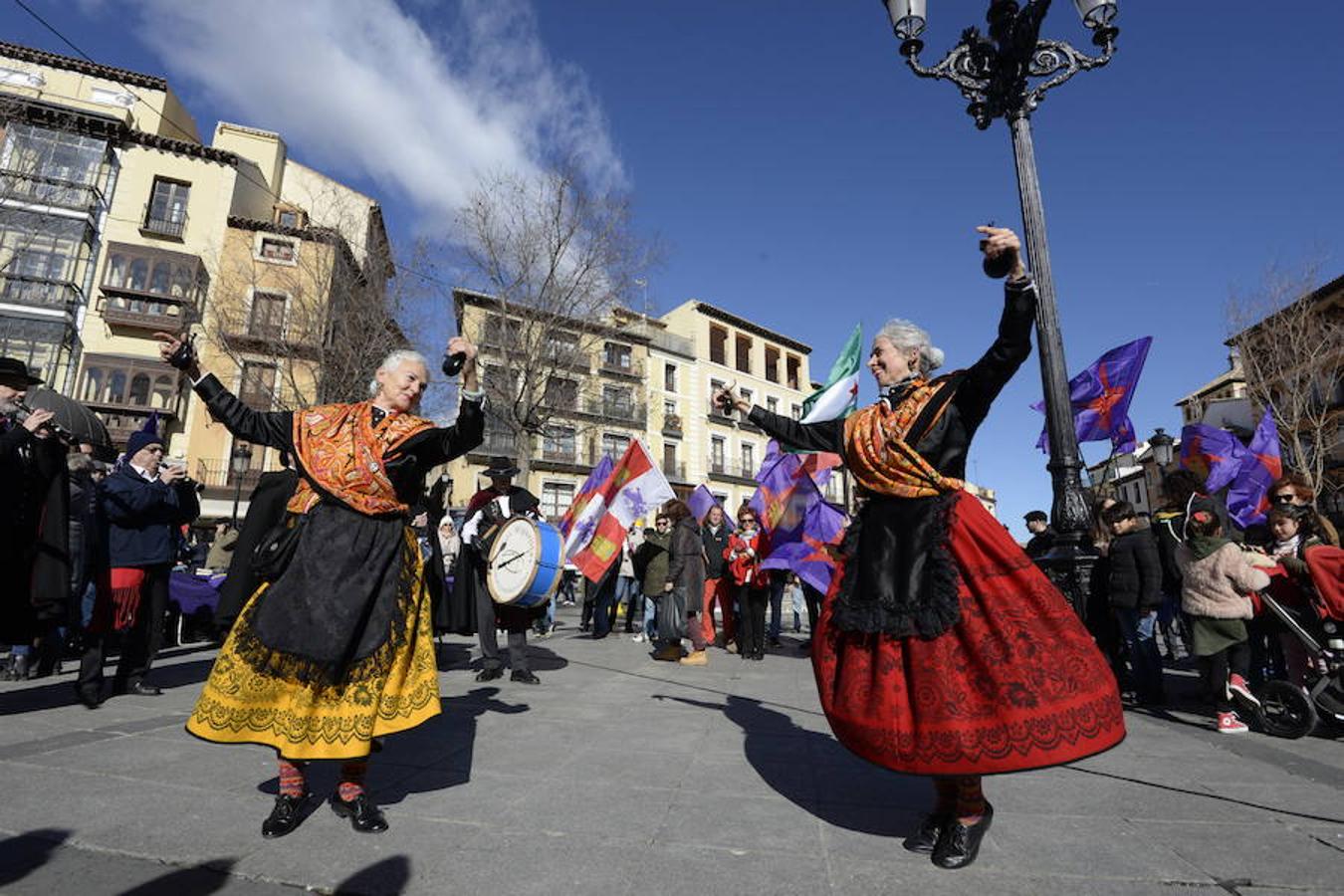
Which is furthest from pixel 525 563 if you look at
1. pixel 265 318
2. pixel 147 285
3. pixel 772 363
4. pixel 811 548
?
pixel 772 363

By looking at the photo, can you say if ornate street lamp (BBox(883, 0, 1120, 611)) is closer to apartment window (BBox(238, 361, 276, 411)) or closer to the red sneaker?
the red sneaker

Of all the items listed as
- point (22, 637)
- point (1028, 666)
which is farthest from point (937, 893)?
point (22, 637)

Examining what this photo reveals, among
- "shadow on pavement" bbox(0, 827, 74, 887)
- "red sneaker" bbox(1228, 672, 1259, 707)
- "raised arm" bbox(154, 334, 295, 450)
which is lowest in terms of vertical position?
"shadow on pavement" bbox(0, 827, 74, 887)

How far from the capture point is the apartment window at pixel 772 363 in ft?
156

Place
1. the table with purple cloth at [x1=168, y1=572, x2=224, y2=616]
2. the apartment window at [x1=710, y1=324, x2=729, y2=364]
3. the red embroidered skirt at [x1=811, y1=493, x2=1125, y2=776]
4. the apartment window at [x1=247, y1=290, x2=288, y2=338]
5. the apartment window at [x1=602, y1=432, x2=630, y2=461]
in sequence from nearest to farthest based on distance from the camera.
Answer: the red embroidered skirt at [x1=811, y1=493, x2=1125, y2=776] < the table with purple cloth at [x1=168, y1=572, x2=224, y2=616] < the apartment window at [x1=247, y1=290, x2=288, y2=338] < the apartment window at [x1=602, y1=432, x2=630, y2=461] < the apartment window at [x1=710, y1=324, x2=729, y2=364]

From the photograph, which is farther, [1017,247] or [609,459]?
[609,459]

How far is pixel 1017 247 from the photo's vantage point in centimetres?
253

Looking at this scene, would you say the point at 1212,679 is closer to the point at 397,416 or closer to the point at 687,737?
the point at 687,737

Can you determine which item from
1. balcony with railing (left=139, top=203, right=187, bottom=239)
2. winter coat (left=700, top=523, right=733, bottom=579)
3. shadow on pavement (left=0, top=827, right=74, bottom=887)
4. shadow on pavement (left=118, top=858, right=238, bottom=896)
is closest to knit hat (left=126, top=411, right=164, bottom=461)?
shadow on pavement (left=0, top=827, right=74, bottom=887)

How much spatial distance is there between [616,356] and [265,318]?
19998 mm

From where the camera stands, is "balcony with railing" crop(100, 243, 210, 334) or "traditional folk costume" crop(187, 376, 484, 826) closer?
"traditional folk costume" crop(187, 376, 484, 826)

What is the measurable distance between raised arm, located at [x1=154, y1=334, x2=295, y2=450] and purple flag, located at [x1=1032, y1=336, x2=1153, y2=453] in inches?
331

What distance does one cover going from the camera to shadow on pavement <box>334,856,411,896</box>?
207 cm

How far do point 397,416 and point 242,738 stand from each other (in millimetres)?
1447
